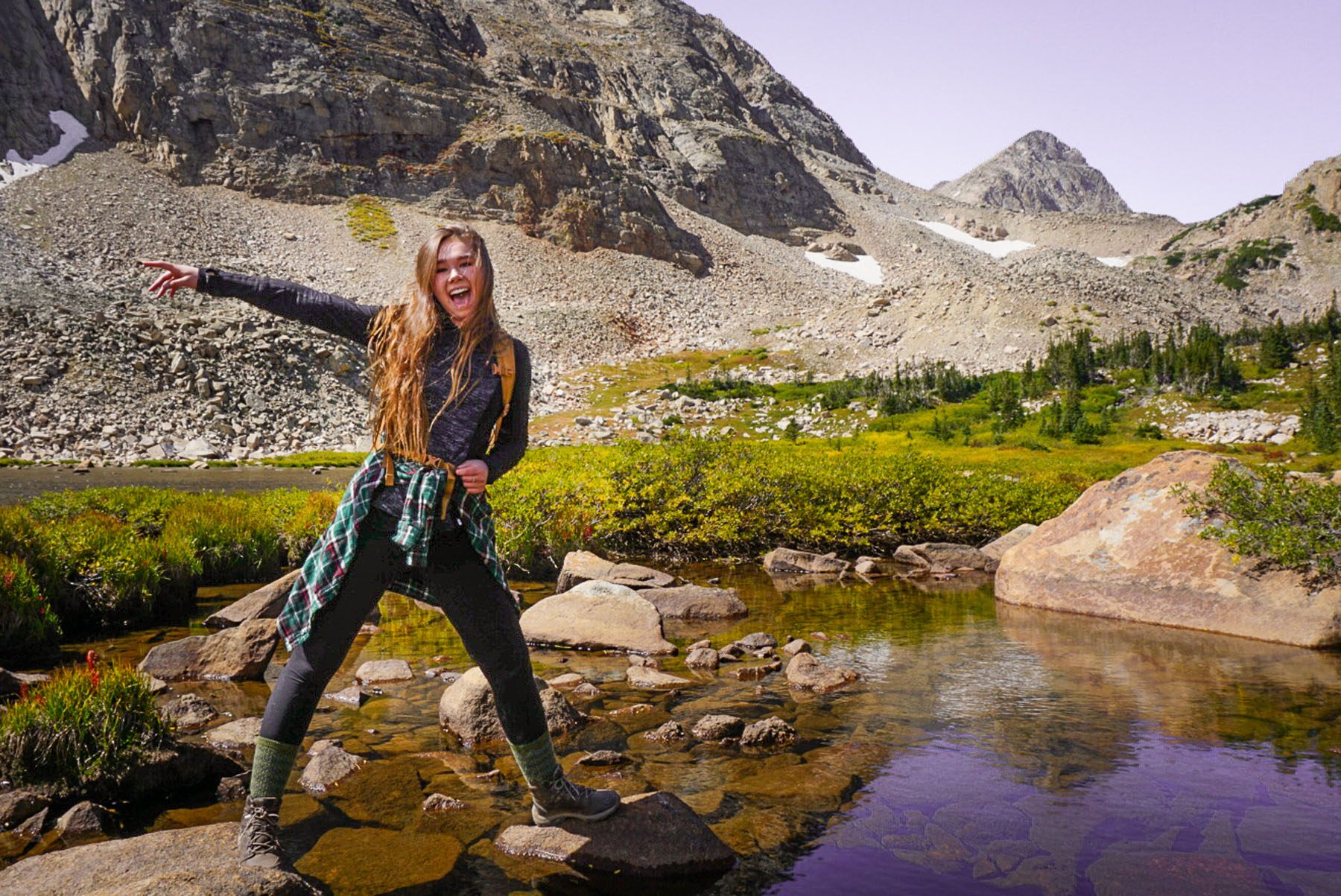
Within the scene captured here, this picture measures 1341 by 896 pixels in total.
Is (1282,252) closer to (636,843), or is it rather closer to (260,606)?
(260,606)

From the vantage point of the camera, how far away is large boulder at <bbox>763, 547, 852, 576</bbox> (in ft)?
44.2

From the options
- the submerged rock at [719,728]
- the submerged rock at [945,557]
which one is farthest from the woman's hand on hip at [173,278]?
the submerged rock at [945,557]

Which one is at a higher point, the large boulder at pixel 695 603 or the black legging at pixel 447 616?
the black legging at pixel 447 616

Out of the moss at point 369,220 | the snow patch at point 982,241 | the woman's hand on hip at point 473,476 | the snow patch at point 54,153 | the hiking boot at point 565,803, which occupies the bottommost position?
the hiking boot at point 565,803

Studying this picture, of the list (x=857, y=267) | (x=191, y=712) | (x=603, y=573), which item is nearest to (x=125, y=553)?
(x=191, y=712)

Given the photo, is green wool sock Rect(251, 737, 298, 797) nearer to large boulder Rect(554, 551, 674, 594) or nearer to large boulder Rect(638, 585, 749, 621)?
large boulder Rect(638, 585, 749, 621)

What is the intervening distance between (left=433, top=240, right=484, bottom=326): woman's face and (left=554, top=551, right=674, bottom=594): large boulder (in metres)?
7.55

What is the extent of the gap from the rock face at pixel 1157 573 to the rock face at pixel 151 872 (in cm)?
951

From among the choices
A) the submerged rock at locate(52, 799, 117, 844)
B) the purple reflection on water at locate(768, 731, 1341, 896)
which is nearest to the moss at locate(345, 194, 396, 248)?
the submerged rock at locate(52, 799, 117, 844)

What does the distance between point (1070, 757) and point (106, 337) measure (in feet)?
157

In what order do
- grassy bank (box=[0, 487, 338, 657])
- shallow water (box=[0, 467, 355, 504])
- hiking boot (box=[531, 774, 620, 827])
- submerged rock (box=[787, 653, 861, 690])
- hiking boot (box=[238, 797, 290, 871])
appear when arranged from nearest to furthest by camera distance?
1. hiking boot (box=[238, 797, 290, 871])
2. hiking boot (box=[531, 774, 620, 827])
3. submerged rock (box=[787, 653, 861, 690])
4. grassy bank (box=[0, 487, 338, 657])
5. shallow water (box=[0, 467, 355, 504])

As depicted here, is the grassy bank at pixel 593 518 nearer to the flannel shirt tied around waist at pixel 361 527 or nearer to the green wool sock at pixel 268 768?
the green wool sock at pixel 268 768

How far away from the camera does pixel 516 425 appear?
3799 mm

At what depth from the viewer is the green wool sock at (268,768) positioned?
3.33 m
